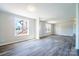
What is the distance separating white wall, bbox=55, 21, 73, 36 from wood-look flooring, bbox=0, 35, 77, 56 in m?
0.12

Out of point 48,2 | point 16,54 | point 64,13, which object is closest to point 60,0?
point 48,2

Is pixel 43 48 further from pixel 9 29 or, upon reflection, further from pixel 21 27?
pixel 9 29

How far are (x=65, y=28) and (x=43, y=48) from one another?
75 cm

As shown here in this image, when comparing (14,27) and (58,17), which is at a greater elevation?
(58,17)

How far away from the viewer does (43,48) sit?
106 inches

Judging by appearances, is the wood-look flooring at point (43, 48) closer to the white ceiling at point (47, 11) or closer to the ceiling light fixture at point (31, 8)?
the white ceiling at point (47, 11)

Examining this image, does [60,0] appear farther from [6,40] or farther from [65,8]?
[6,40]

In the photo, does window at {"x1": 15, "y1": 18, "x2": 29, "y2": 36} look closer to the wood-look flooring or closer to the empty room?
the empty room

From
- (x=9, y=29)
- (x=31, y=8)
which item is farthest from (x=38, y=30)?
(x=9, y=29)

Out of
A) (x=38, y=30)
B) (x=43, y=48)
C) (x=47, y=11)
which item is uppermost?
(x=47, y=11)

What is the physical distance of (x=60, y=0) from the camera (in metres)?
2.18

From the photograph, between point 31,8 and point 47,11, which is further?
point 47,11

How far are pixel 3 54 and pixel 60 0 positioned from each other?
1.69 metres

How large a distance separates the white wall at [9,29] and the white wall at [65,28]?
2.05ft
